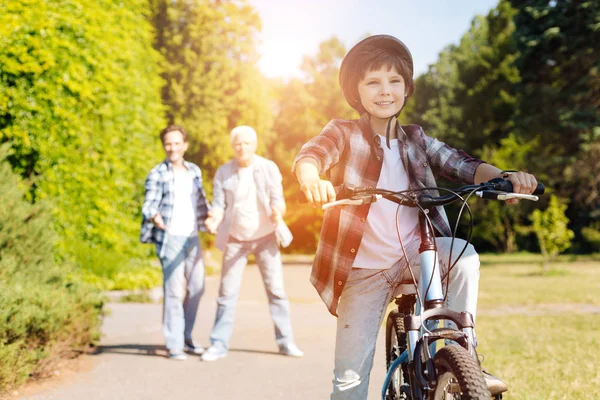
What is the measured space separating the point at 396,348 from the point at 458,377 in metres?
1.02

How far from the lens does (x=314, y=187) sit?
8.46 ft

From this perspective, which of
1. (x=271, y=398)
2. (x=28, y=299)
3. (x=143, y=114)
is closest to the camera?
(x=271, y=398)

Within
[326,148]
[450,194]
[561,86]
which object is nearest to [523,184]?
[450,194]

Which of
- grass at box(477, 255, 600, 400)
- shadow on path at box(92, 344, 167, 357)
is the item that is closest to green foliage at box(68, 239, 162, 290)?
shadow on path at box(92, 344, 167, 357)

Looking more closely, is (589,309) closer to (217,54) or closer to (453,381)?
(453,381)

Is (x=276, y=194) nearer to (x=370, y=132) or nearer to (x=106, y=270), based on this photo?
(x=370, y=132)

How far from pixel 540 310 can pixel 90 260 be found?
24.8 feet

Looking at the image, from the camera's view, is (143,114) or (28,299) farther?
(143,114)

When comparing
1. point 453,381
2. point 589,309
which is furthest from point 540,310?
point 453,381

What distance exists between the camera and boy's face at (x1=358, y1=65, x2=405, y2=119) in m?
3.19

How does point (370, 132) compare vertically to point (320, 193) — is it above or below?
above

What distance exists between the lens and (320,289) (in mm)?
3158

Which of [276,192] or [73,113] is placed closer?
[276,192]

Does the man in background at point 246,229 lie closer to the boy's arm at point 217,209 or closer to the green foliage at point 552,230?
the boy's arm at point 217,209
